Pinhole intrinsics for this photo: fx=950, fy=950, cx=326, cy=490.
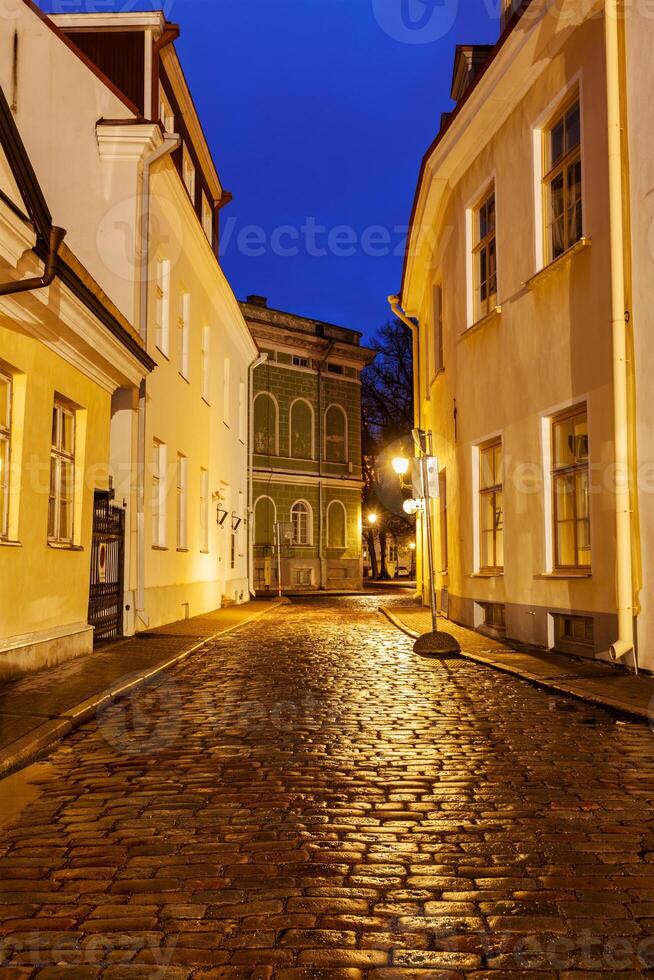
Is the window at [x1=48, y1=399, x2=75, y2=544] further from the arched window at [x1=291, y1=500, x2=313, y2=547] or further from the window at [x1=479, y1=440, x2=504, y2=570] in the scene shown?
the arched window at [x1=291, y1=500, x2=313, y2=547]

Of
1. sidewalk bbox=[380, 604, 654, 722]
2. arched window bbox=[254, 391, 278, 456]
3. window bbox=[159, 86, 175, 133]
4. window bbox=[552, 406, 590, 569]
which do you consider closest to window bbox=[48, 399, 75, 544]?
sidewalk bbox=[380, 604, 654, 722]

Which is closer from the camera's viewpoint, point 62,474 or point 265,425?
point 62,474

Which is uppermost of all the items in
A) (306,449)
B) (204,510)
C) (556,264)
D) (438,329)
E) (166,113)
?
(166,113)

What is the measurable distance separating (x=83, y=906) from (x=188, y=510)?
16346 mm

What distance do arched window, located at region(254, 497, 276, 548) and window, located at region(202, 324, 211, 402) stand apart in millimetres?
16109

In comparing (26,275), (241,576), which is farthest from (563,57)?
(241,576)

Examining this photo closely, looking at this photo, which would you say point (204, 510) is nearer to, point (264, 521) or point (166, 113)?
point (166, 113)

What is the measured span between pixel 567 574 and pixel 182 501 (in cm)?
1002

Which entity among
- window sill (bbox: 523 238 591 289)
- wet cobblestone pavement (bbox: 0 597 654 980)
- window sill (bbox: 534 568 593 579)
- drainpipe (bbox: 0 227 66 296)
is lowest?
wet cobblestone pavement (bbox: 0 597 654 980)

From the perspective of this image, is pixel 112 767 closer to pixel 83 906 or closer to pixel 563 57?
pixel 83 906

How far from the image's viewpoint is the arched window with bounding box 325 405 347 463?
41188mm

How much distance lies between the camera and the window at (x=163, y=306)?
1748cm

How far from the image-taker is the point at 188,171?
20859 millimetres

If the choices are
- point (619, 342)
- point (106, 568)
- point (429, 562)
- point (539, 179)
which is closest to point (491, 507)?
point (429, 562)
